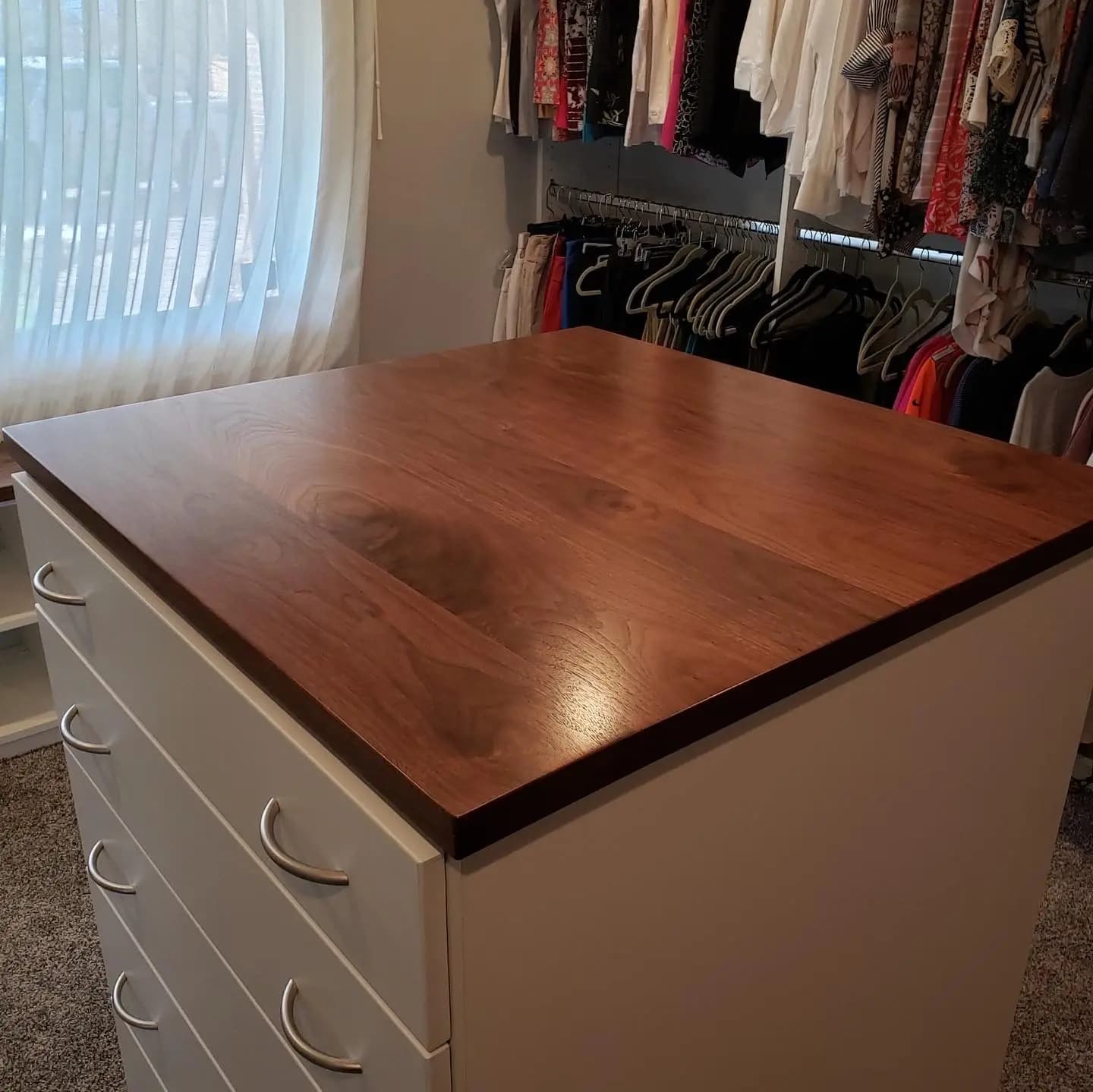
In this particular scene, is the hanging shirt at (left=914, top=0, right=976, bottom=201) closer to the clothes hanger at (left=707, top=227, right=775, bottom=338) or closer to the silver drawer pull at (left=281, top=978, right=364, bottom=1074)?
the clothes hanger at (left=707, top=227, right=775, bottom=338)

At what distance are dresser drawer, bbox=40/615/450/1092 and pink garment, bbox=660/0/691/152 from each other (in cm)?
186

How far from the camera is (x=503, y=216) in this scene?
3.20 meters

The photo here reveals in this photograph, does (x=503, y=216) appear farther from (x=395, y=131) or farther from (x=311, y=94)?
(x=311, y=94)

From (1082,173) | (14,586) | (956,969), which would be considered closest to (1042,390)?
(1082,173)

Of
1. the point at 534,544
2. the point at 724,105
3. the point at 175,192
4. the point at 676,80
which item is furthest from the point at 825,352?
the point at 534,544

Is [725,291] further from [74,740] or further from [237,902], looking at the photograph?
[237,902]

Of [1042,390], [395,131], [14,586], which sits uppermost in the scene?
[395,131]

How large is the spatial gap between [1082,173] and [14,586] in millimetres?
2210

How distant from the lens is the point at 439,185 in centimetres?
302

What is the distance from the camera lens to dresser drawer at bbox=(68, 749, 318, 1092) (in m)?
0.89

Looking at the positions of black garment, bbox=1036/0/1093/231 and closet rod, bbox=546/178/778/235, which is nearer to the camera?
black garment, bbox=1036/0/1093/231

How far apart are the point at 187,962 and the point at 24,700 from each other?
152cm

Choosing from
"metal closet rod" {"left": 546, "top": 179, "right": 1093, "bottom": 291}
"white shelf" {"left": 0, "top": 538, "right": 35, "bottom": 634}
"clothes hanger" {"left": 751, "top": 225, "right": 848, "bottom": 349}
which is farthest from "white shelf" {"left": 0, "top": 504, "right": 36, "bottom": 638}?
"metal closet rod" {"left": 546, "top": 179, "right": 1093, "bottom": 291}

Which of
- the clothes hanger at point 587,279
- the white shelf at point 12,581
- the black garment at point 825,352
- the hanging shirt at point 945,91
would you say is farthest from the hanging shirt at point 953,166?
the white shelf at point 12,581
